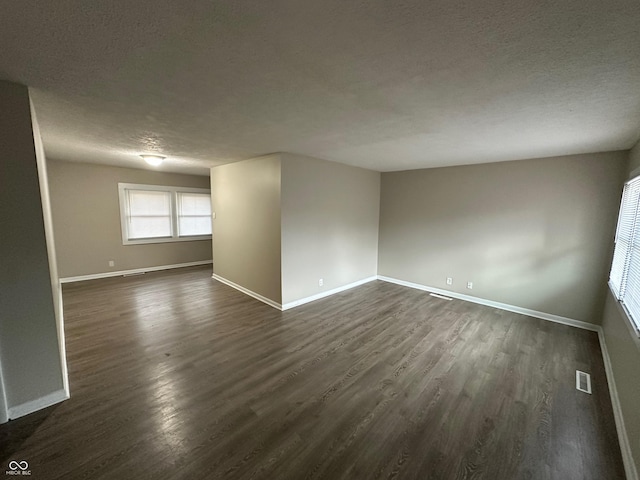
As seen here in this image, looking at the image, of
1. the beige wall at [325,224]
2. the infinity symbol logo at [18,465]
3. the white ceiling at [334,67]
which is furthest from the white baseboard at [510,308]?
the infinity symbol logo at [18,465]

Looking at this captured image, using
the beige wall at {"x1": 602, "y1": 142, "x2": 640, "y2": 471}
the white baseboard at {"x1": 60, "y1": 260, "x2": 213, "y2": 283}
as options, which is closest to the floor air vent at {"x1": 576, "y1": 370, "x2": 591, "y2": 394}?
the beige wall at {"x1": 602, "y1": 142, "x2": 640, "y2": 471}

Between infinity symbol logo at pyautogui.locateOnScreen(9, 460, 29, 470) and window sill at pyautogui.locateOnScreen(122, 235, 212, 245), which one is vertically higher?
window sill at pyautogui.locateOnScreen(122, 235, 212, 245)

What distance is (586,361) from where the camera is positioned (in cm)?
282

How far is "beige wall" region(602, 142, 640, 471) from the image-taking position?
1.69 meters

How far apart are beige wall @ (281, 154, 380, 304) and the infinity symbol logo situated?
2.82 meters

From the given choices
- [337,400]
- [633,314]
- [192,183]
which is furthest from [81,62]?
[192,183]

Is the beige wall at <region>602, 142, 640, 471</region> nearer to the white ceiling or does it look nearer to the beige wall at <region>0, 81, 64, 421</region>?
the white ceiling

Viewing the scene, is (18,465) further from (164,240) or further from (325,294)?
(164,240)

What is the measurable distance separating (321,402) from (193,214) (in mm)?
6372

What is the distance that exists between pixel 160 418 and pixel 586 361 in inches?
168

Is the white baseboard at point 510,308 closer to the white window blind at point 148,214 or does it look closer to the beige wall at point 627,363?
A: the beige wall at point 627,363

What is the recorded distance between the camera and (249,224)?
4625 mm

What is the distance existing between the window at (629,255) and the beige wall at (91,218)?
8.06 m

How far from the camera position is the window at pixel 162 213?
6.00m
